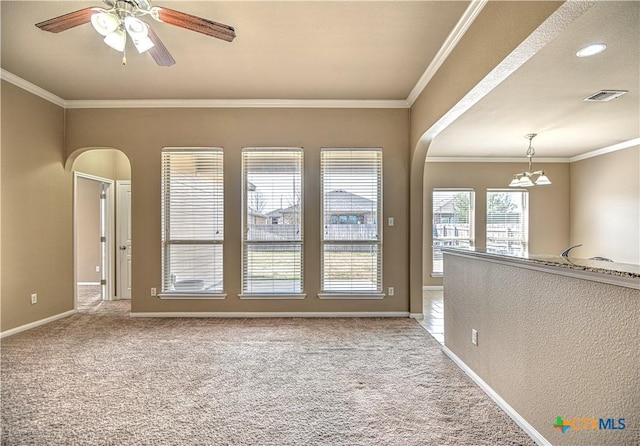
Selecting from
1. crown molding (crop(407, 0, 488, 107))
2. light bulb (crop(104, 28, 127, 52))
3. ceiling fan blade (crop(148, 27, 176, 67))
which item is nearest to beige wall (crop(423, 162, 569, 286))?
crown molding (crop(407, 0, 488, 107))

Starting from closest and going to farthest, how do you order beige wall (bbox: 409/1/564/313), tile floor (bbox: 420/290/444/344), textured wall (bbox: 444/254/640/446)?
textured wall (bbox: 444/254/640/446), beige wall (bbox: 409/1/564/313), tile floor (bbox: 420/290/444/344)

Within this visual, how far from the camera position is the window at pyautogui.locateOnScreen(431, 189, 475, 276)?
6852 mm

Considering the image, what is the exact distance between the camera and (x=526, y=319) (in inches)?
77.9

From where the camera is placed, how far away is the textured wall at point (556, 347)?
4.49ft

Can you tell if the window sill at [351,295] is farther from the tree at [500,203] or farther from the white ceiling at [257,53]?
the tree at [500,203]

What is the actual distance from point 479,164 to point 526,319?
5669 millimetres

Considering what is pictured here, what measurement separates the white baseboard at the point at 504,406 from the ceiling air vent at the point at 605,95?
3327 millimetres

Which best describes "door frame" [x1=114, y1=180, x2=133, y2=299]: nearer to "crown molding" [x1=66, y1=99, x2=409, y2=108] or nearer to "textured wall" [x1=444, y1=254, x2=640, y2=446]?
"crown molding" [x1=66, y1=99, x2=409, y2=108]

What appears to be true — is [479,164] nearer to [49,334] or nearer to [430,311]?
[430,311]

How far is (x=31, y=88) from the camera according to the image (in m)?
3.83

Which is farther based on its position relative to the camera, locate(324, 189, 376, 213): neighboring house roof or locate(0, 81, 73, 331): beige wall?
locate(324, 189, 376, 213): neighboring house roof

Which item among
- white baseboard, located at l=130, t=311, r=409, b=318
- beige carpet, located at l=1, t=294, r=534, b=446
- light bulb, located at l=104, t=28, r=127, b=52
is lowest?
beige carpet, located at l=1, t=294, r=534, b=446

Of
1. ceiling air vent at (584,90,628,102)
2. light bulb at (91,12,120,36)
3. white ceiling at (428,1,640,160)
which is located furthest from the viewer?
ceiling air vent at (584,90,628,102)

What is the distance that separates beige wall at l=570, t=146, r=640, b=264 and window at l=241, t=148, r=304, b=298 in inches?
238
